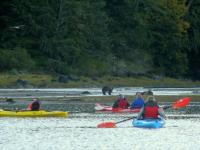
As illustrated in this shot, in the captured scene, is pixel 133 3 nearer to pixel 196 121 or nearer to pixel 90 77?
pixel 90 77

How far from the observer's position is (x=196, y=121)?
53.8 m

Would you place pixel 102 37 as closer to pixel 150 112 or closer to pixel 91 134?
pixel 150 112

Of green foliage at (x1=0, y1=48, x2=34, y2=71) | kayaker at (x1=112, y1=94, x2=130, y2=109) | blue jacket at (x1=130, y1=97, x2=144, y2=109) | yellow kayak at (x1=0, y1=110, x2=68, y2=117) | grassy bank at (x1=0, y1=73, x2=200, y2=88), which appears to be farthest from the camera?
green foliage at (x1=0, y1=48, x2=34, y2=71)

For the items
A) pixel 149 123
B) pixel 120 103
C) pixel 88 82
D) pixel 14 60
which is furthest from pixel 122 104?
pixel 88 82

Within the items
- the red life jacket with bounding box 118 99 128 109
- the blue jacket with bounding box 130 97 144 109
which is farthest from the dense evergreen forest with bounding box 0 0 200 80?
the blue jacket with bounding box 130 97 144 109

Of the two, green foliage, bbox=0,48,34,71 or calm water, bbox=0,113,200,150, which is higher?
green foliage, bbox=0,48,34,71

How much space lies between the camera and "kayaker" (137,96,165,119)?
48969 millimetres

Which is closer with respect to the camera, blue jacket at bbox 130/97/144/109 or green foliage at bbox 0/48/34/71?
blue jacket at bbox 130/97/144/109

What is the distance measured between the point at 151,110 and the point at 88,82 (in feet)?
139

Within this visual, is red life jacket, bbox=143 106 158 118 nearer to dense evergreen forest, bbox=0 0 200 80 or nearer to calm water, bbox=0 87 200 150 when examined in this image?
calm water, bbox=0 87 200 150

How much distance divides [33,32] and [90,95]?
797 inches

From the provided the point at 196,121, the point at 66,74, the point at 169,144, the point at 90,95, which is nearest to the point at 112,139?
the point at 169,144

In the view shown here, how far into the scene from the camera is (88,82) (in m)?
91.2

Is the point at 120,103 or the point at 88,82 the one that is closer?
the point at 120,103
